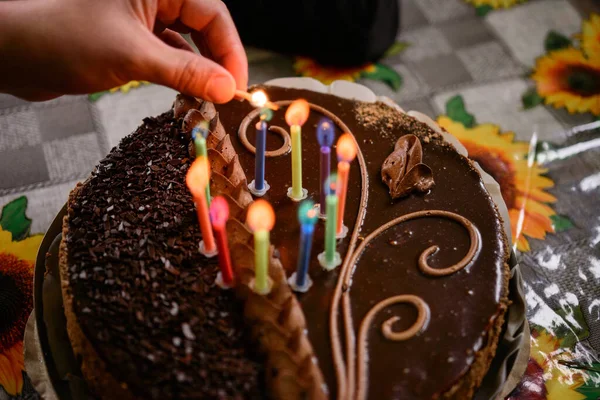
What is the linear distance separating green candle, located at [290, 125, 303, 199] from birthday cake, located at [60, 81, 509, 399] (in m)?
0.01

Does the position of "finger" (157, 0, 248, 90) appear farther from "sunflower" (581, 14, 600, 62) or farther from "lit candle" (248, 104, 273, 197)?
"sunflower" (581, 14, 600, 62)

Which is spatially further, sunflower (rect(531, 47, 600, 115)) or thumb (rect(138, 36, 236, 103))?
sunflower (rect(531, 47, 600, 115))

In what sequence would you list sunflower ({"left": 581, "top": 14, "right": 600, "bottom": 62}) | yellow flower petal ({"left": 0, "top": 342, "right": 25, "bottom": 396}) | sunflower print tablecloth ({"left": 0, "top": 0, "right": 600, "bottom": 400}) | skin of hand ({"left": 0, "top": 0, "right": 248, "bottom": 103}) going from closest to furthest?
skin of hand ({"left": 0, "top": 0, "right": 248, "bottom": 103}), yellow flower petal ({"left": 0, "top": 342, "right": 25, "bottom": 396}), sunflower print tablecloth ({"left": 0, "top": 0, "right": 600, "bottom": 400}), sunflower ({"left": 581, "top": 14, "right": 600, "bottom": 62})

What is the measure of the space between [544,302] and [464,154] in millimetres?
741

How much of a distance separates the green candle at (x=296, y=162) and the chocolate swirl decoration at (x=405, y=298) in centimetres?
32

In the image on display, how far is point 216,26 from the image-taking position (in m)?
2.48

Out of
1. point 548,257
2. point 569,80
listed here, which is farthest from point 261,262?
point 569,80

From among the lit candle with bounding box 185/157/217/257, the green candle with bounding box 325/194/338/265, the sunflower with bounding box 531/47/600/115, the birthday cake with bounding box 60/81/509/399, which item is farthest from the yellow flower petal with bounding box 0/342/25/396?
the sunflower with bounding box 531/47/600/115

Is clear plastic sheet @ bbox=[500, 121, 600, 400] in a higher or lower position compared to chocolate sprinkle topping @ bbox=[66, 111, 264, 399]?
lower

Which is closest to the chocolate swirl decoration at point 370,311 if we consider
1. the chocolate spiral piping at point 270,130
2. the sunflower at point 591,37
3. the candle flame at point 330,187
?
the candle flame at point 330,187

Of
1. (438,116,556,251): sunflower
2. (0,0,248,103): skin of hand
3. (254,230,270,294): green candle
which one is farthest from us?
(438,116,556,251): sunflower

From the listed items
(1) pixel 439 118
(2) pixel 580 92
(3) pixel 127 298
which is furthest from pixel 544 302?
(3) pixel 127 298

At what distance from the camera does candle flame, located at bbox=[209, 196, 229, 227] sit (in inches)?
69.7

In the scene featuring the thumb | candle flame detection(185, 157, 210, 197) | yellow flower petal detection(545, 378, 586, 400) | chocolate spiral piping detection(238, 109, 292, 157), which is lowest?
yellow flower petal detection(545, 378, 586, 400)
